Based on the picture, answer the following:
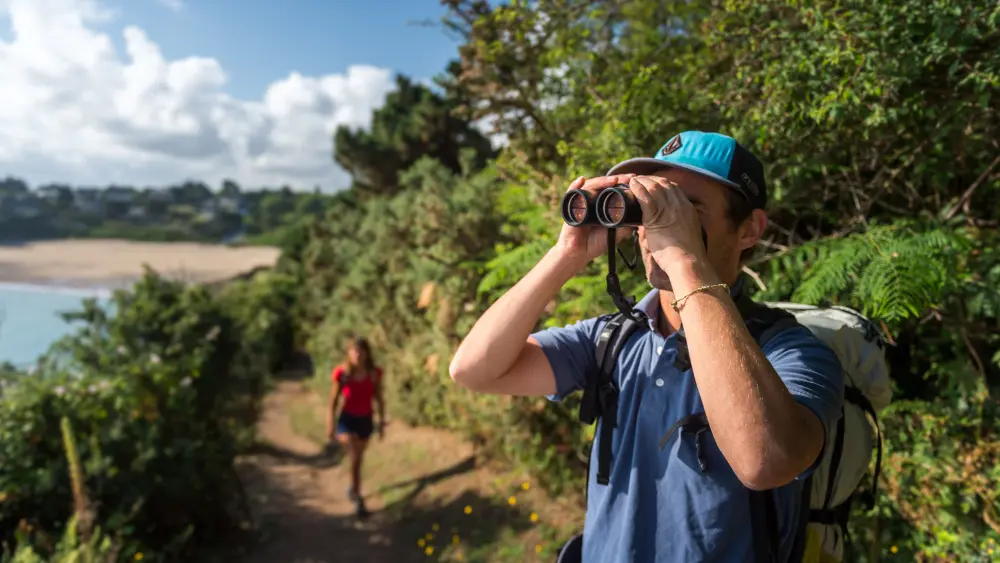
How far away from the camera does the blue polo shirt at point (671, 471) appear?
1288 mm

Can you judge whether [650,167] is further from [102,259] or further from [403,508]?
[102,259]

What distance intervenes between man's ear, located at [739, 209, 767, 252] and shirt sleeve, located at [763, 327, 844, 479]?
0.88 ft

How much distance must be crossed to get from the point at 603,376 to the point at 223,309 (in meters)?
6.96

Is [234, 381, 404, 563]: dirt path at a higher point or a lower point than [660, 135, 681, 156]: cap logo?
lower

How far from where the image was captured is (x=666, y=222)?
48.4 inches

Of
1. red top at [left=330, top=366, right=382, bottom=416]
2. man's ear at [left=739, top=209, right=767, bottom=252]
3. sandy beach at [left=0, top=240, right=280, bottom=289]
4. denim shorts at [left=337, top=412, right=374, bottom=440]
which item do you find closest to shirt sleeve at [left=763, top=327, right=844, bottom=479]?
man's ear at [left=739, top=209, right=767, bottom=252]

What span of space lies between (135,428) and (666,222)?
5.36 meters

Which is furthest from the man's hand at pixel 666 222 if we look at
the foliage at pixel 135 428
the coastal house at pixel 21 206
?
the coastal house at pixel 21 206

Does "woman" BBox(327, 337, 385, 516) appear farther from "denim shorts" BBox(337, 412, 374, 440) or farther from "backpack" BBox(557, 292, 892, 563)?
"backpack" BBox(557, 292, 892, 563)

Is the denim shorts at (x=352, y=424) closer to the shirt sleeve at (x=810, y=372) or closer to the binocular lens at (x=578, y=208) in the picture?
the binocular lens at (x=578, y=208)

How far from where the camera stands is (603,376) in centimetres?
162

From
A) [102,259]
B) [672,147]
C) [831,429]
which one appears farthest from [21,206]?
[831,429]

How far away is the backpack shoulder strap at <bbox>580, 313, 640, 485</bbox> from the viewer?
158 centimetres

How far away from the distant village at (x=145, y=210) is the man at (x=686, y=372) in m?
53.2
